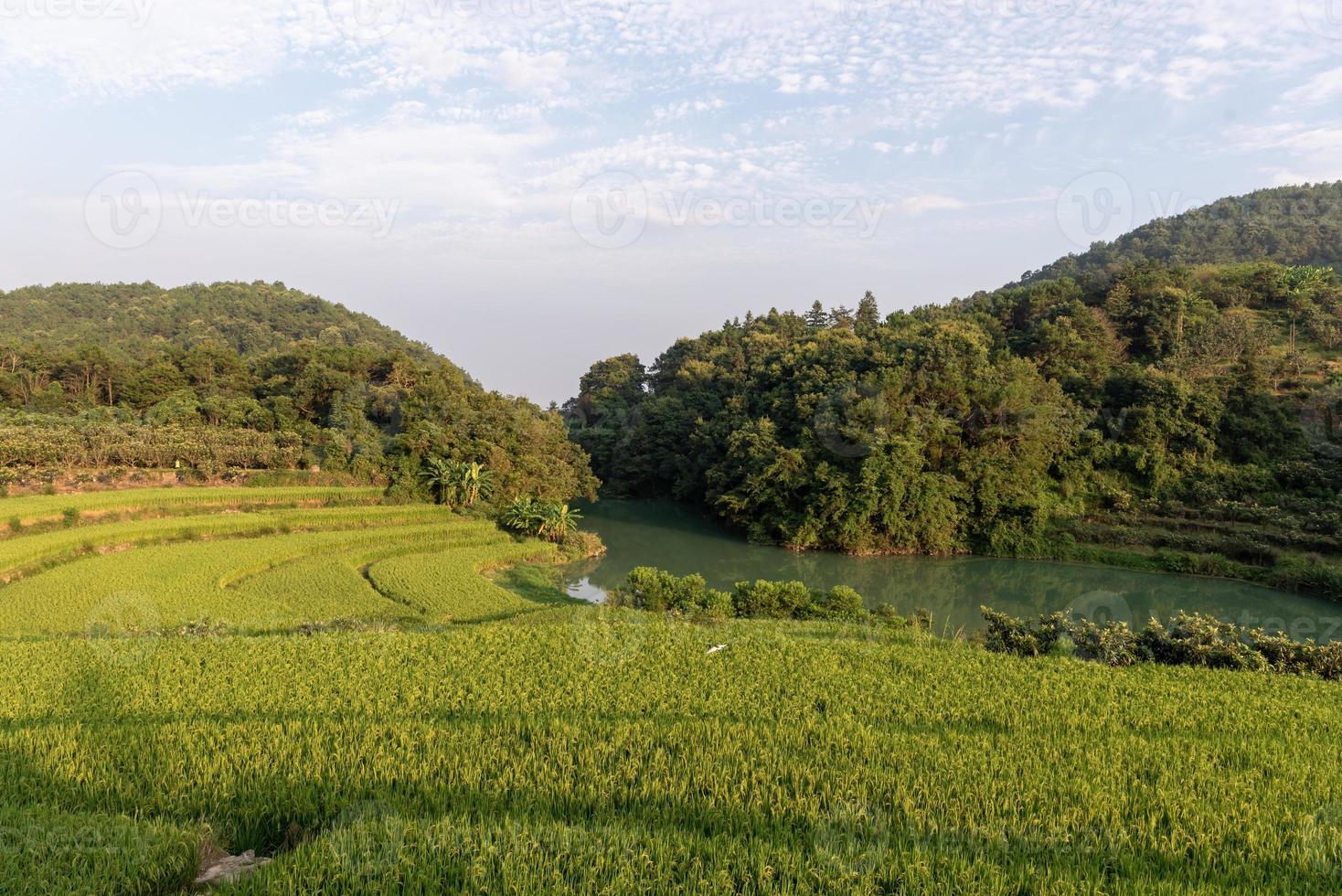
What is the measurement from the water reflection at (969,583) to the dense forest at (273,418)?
19.0 ft

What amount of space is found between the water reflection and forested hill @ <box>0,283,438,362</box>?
35.0 m

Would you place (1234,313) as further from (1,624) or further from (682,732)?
(1,624)

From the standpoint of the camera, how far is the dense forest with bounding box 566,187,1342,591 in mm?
26344

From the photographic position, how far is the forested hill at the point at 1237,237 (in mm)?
50062

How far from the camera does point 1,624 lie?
11.9m

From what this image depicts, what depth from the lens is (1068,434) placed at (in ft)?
94.2

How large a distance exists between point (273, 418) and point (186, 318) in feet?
137

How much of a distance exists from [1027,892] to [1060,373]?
32.5 metres
